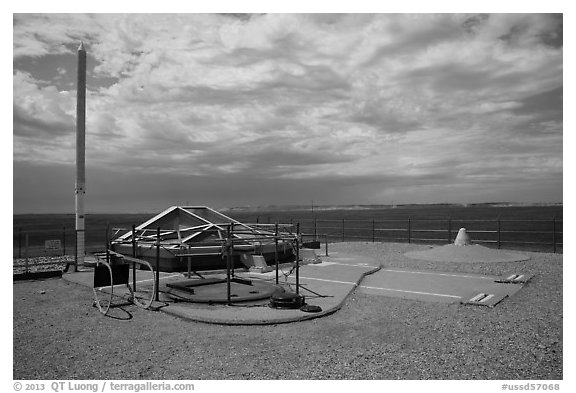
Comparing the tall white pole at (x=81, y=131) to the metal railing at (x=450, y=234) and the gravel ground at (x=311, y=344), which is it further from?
the metal railing at (x=450, y=234)

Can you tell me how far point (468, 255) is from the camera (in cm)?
1591

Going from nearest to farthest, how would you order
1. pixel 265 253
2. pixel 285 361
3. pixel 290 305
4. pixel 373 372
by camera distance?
pixel 373 372
pixel 285 361
pixel 290 305
pixel 265 253

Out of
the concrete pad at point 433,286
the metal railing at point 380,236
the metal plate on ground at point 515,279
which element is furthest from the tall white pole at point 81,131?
the metal plate on ground at point 515,279

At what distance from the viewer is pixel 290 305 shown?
8258 millimetres

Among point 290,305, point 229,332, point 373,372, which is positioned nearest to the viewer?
point 373,372

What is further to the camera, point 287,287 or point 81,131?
point 81,131

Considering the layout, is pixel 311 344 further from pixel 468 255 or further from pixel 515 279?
pixel 468 255

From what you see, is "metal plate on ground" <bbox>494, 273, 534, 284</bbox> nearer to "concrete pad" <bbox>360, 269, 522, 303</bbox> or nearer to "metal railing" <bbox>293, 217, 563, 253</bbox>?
"concrete pad" <bbox>360, 269, 522, 303</bbox>

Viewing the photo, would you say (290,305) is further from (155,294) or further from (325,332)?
(155,294)

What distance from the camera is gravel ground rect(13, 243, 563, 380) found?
539 cm

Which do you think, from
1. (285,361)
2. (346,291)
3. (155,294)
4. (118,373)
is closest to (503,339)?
(285,361)

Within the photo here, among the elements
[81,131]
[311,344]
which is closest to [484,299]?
[311,344]

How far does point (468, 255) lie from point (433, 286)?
565 cm
